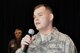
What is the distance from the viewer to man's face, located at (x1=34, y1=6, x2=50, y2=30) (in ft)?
6.84

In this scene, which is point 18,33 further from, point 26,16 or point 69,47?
point 69,47

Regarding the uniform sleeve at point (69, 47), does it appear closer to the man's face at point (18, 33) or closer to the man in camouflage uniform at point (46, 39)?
the man in camouflage uniform at point (46, 39)

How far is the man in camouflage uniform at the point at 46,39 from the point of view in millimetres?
2047

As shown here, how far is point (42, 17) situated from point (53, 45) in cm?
20

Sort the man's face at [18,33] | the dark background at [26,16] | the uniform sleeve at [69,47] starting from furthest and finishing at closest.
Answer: the dark background at [26,16]
the man's face at [18,33]
the uniform sleeve at [69,47]

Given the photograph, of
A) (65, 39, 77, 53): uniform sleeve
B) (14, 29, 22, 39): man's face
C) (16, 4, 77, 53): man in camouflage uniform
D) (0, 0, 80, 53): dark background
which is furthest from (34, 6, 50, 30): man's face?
(0, 0, 80, 53): dark background

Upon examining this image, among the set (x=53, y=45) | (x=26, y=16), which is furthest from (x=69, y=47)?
(x=26, y=16)

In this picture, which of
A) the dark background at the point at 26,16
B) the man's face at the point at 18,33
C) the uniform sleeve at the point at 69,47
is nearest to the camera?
the uniform sleeve at the point at 69,47

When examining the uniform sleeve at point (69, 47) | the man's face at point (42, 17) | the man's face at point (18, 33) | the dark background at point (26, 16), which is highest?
the man's face at point (42, 17)

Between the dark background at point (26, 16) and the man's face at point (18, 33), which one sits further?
the dark background at point (26, 16)

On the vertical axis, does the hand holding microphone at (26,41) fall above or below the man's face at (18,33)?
above

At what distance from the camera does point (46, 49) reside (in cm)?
206

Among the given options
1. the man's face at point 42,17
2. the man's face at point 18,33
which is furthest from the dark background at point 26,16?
the man's face at point 42,17

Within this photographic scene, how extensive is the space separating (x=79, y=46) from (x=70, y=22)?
0.90m
